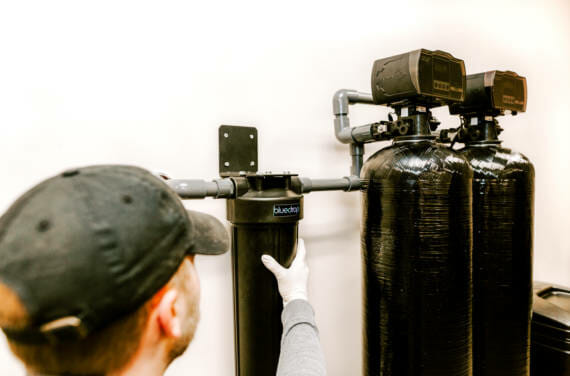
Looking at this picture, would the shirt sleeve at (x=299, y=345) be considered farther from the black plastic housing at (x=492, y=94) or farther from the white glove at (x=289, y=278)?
the black plastic housing at (x=492, y=94)

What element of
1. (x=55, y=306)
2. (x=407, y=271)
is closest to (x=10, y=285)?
(x=55, y=306)

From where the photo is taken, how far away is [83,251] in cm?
44

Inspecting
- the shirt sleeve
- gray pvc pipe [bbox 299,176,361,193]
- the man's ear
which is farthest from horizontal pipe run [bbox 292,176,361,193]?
the man's ear

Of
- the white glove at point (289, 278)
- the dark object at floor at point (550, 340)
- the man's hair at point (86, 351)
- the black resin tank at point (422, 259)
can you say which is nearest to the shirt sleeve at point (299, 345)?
the white glove at point (289, 278)

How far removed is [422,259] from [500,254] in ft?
1.23

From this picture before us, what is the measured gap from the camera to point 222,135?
1.04m

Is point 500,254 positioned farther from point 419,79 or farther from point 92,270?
point 92,270

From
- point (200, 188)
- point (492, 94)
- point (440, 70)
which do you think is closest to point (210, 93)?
point (200, 188)

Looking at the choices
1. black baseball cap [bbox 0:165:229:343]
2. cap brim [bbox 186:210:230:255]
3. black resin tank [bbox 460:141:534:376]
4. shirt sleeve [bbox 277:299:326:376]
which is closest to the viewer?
black baseball cap [bbox 0:165:229:343]

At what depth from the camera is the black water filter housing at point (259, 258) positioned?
2.75 ft

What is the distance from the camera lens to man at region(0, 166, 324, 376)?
16.9 inches

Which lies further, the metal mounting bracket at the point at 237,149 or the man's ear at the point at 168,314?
the metal mounting bracket at the point at 237,149

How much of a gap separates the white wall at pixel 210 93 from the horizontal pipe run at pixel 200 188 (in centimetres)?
19

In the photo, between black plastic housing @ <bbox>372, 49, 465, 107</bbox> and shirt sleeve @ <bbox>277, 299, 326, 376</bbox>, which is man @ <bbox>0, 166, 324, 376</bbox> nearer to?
shirt sleeve @ <bbox>277, 299, 326, 376</bbox>
